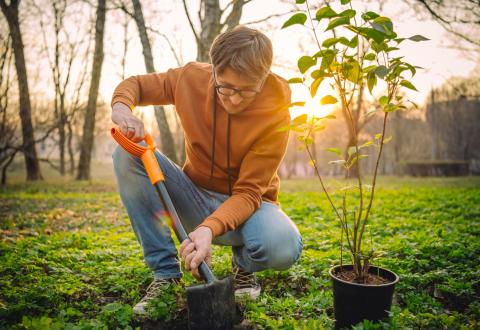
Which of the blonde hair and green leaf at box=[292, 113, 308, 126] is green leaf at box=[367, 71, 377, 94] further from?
the blonde hair

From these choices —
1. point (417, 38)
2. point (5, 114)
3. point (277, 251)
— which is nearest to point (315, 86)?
point (417, 38)

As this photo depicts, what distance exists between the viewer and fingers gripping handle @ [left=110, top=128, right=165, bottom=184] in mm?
2062

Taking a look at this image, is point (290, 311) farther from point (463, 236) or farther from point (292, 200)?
point (292, 200)

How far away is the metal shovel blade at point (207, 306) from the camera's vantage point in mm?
1648

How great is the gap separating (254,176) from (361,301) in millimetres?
926

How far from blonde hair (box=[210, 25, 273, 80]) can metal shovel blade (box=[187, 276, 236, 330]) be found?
1158 millimetres

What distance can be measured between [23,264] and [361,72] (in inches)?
108

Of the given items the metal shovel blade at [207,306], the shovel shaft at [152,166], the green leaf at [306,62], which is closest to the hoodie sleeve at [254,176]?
the shovel shaft at [152,166]

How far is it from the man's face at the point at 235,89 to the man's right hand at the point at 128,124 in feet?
1.77

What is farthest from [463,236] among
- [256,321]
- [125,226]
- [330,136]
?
[330,136]

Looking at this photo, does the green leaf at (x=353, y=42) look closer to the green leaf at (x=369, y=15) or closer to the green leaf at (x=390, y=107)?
the green leaf at (x=369, y=15)

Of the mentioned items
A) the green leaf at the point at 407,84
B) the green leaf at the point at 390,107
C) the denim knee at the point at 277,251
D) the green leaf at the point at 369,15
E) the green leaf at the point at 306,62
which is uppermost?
the green leaf at the point at 369,15

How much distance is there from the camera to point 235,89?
202 cm

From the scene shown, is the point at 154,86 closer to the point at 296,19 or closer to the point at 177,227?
the point at 177,227
